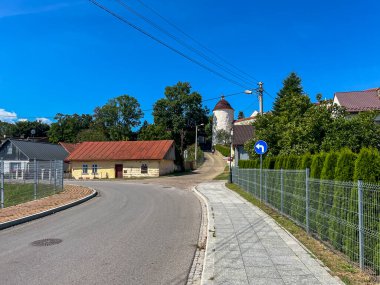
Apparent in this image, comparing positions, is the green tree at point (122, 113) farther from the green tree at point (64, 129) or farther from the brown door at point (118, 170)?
the brown door at point (118, 170)

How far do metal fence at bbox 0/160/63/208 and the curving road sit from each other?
6833 millimetres

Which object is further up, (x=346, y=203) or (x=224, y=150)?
(x=224, y=150)

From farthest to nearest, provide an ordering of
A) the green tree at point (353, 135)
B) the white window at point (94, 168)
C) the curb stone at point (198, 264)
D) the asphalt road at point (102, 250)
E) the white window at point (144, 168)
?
1. the white window at point (94, 168)
2. the white window at point (144, 168)
3. the green tree at point (353, 135)
4. the asphalt road at point (102, 250)
5. the curb stone at point (198, 264)

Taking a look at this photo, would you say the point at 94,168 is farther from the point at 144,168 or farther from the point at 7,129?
the point at 7,129

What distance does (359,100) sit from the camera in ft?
145

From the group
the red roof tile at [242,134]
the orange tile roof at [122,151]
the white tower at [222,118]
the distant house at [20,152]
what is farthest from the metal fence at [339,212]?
the white tower at [222,118]

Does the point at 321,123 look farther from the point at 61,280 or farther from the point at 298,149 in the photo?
the point at 61,280

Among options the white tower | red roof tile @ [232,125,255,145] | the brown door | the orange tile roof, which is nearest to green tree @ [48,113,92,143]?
the white tower

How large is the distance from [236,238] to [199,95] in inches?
3452

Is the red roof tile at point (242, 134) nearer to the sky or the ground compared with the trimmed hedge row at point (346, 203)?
nearer to the sky

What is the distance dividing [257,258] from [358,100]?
41973mm

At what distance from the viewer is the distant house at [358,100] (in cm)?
4197

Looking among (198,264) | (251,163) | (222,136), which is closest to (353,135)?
(251,163)

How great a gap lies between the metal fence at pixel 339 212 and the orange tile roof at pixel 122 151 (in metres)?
39.8
